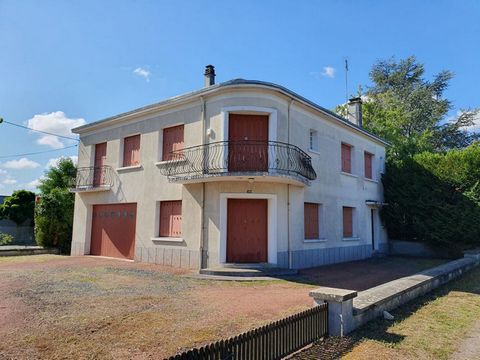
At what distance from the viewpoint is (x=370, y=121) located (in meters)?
28.7

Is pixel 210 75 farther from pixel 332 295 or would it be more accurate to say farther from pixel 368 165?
pixel 332 295

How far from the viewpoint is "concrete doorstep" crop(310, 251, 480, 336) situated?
571 centimetres

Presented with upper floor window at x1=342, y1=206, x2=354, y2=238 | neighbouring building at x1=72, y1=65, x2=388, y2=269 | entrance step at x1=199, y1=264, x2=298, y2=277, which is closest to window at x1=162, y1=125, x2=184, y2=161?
neighbouring building at x1=72, y1=65, x2=388, y2=269

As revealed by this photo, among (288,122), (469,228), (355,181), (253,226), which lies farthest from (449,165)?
(253,226)

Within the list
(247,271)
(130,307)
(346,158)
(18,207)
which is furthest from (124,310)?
(18,207)

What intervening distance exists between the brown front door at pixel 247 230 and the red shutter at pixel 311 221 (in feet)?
7.93

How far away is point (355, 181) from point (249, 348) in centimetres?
1483

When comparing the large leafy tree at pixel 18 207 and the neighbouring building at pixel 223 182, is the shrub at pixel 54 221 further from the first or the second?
the large leafy tree at pixel 18 207

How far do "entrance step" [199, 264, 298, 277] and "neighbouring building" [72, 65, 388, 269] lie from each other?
53 centimetres

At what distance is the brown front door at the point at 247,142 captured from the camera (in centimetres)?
1235

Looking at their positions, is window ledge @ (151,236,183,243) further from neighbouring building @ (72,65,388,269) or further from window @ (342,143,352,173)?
window @ (342,143,352,173)

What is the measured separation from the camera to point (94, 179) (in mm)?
17016

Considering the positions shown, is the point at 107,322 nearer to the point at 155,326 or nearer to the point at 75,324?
the point at 75,324

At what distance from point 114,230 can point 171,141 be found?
502 cm
